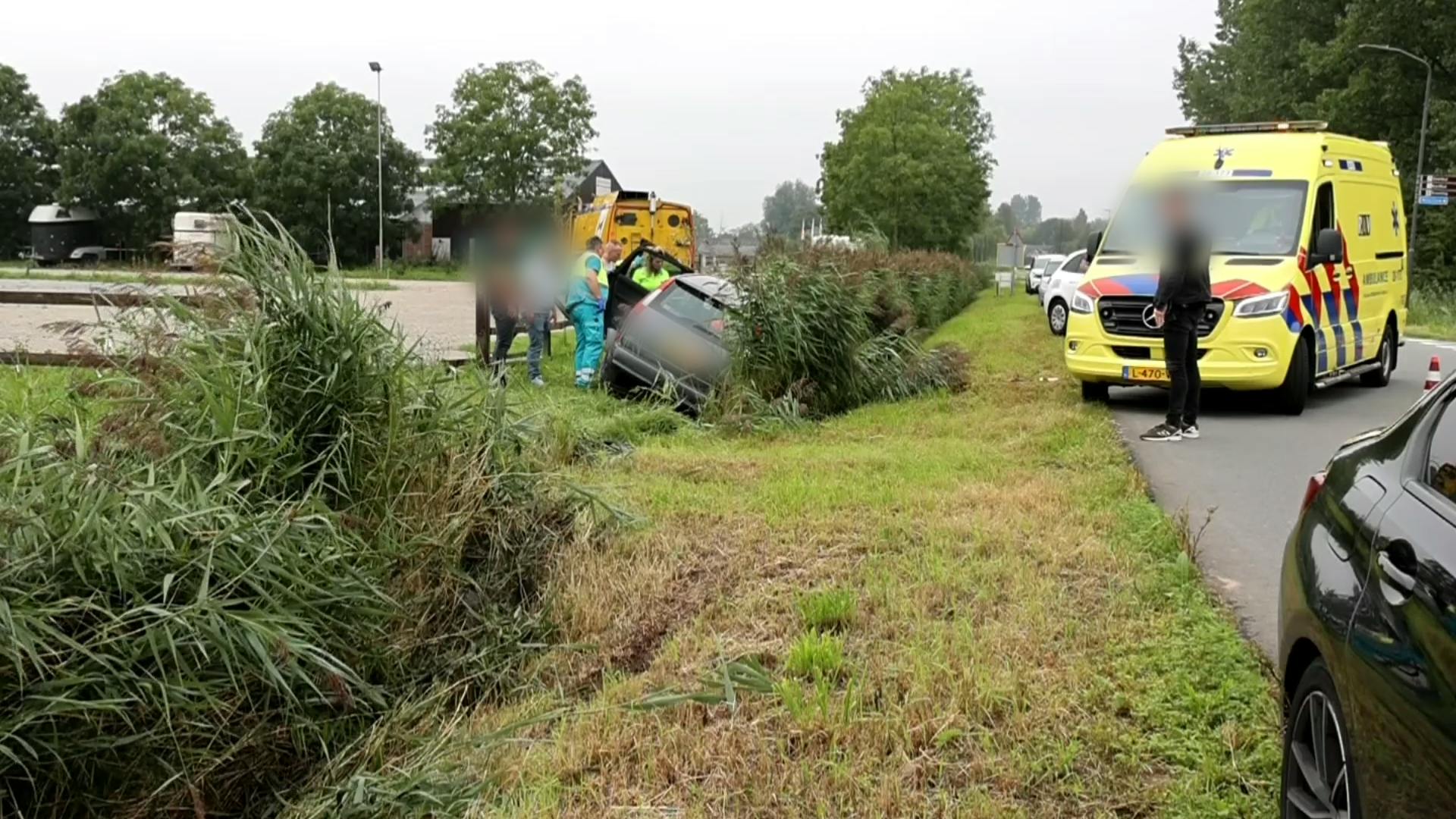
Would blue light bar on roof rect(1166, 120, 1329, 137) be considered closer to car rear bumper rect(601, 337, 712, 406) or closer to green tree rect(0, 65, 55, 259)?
car rear bumper rect(601, 337, 712, 406)

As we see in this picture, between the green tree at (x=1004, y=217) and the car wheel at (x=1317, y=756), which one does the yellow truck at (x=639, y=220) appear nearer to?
the car wheel at (x=1317, y=756)

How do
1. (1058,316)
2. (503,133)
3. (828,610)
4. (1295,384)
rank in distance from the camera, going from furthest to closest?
1. (503,133)
2. (1058,316)
3. (1295,384)
4. (828,610)

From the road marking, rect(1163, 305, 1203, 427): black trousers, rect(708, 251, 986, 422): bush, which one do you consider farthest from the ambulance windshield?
the road marking

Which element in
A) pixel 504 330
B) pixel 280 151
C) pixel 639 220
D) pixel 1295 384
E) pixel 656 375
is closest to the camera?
pixel 1295 384

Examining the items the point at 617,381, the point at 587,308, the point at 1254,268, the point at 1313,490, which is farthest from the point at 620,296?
the point at 1313,490

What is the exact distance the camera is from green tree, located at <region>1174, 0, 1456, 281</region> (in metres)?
35.5

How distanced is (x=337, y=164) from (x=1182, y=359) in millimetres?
53924

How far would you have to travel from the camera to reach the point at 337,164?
187 feet

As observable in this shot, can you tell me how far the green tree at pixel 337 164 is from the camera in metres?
56.5

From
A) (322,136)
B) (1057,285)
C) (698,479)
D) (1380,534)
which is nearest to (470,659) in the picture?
(698,479)

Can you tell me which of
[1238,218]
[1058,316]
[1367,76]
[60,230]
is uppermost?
[1367,76]

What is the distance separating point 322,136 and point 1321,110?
44.7 meters

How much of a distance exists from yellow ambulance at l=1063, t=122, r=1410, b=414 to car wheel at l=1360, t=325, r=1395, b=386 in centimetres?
96

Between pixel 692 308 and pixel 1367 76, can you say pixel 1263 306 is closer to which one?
pixel 692 308
